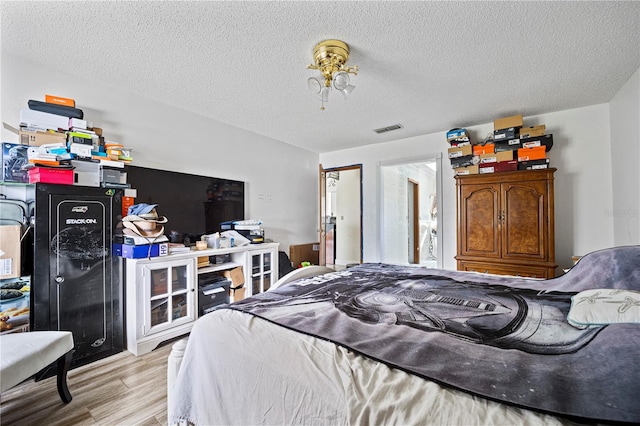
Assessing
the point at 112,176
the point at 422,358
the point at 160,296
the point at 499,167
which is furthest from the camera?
the point at 499,167

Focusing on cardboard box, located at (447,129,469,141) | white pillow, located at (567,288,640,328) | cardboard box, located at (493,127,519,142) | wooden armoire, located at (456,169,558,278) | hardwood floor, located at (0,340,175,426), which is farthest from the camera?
cardboard box, located at (447,129,469,141)

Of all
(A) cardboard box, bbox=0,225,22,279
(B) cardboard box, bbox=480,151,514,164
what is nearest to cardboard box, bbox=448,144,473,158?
(B) cardboard box, bbox=480,151,514,164

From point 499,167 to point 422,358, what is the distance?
3053 millimetres

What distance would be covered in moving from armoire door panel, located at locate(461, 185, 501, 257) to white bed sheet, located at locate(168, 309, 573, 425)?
2.92 metres

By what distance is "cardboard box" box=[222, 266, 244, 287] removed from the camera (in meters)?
3.02

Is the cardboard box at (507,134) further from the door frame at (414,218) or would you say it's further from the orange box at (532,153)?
the door frame at (414,218)

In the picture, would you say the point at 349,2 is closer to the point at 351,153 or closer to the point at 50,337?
the point at 50,337

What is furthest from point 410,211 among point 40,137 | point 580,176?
point 40,137

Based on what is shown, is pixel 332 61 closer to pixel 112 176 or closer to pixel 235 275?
pixel 112 176

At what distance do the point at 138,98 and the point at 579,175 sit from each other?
4.69 meters

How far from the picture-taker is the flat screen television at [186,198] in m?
2.62

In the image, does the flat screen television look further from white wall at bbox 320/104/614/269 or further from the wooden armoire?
white wall at bbox 320/104/614/269

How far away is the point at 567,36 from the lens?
1777 millimetres

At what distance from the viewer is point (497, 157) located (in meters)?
3.13
